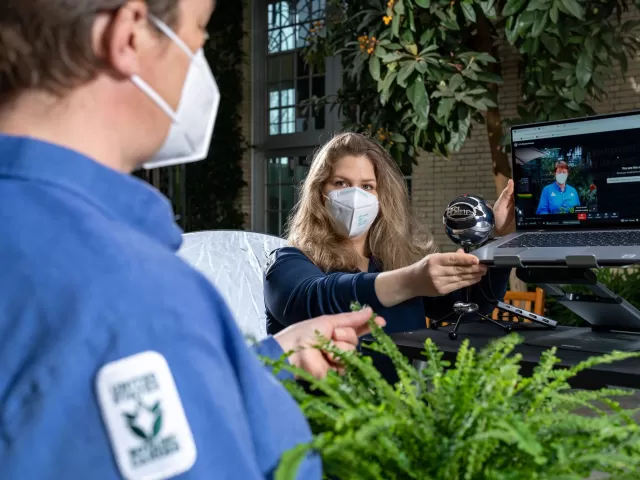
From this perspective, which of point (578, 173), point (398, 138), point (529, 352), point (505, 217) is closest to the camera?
point (529, 352)

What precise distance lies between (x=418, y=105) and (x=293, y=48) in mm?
5736

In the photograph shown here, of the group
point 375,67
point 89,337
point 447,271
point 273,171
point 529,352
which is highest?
point 375,67

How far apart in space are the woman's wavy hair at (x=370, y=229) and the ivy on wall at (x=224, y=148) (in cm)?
738

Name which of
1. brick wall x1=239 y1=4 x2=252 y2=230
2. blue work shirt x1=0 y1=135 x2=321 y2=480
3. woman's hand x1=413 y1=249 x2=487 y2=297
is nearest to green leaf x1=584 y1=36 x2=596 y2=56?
woman's hand x1=413 y1=249 x2=487 y2=297

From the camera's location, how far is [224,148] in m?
9.52

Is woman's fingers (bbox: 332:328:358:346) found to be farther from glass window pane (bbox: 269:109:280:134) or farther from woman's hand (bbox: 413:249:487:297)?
glass window pane (bbox: 269:109:280:134)

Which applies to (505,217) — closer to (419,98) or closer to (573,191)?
(573,191)

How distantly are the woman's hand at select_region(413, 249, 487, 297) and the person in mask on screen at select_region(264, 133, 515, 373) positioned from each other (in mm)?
181

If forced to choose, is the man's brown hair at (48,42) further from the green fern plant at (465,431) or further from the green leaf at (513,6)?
the green leaf at (513,6)

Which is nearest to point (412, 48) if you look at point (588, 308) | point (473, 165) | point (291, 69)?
point (588, 308)

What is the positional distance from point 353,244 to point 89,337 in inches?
70.6

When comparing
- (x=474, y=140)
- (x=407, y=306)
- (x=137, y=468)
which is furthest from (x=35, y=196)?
A: (x=474, y=140)

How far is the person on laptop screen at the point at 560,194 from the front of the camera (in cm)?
178

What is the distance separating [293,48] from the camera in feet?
30.8
